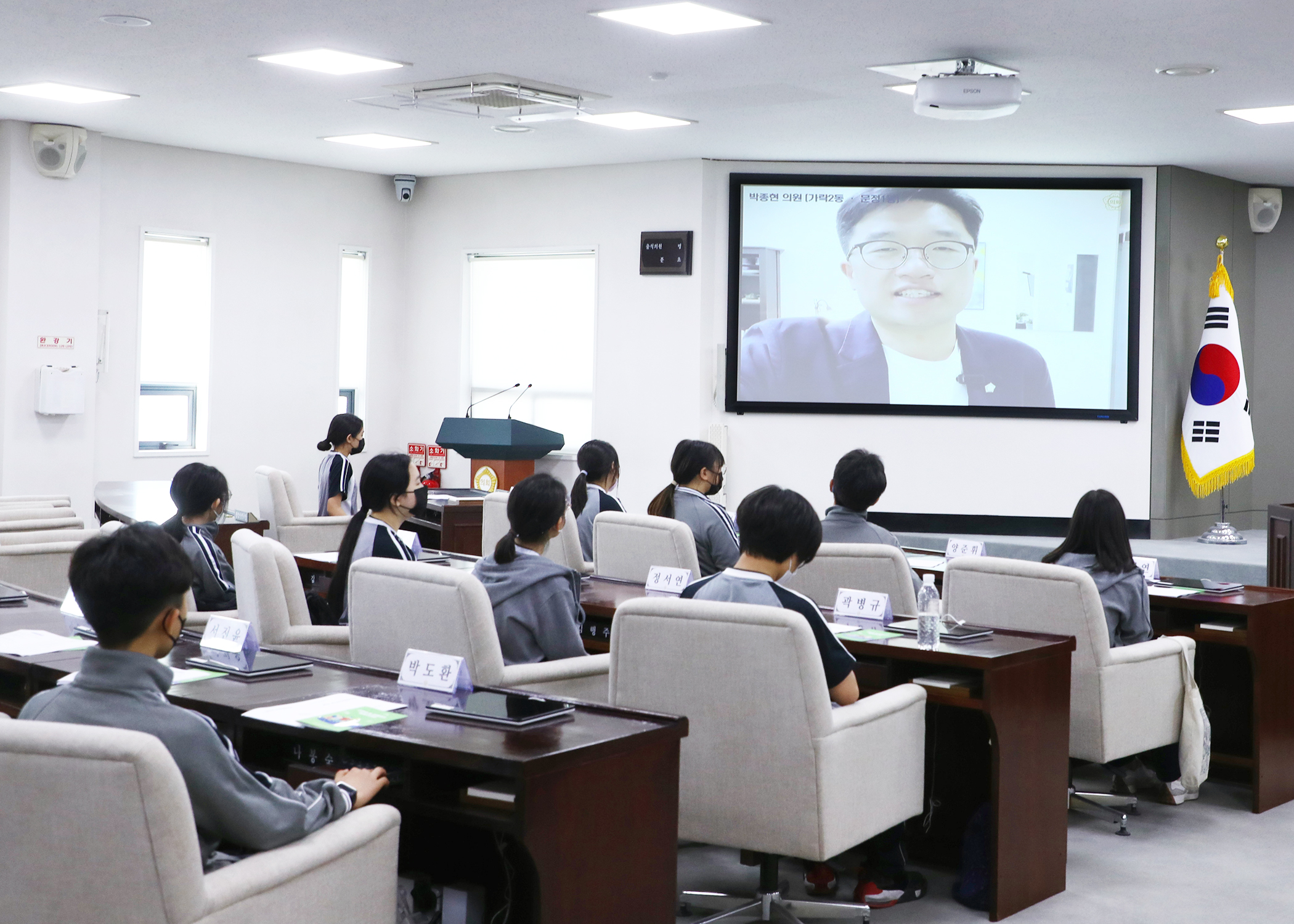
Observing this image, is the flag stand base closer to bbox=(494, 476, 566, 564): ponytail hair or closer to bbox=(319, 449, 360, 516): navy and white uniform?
bbox=(319, 449, 360, 516): navy and white uniform

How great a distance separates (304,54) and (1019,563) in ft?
14.1

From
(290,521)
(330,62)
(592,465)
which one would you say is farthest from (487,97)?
(290,521)

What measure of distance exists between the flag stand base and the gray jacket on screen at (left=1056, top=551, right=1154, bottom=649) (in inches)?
200

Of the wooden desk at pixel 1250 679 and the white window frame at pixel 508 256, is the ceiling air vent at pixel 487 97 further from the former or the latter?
the wooden desk at pixel 1250 679

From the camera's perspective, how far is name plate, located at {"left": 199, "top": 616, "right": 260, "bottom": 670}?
283 centimetres

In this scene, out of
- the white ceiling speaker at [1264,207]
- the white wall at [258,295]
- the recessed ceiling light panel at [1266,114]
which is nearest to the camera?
the recessed ceiling light panel at [1266,114]

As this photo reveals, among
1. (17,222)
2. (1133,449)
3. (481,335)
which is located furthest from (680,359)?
(17,222)

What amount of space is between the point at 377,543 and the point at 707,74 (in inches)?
134

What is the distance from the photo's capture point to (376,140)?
28.1 ft

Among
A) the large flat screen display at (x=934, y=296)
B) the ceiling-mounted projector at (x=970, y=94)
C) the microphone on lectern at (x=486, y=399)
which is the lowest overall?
the microphone on lectern at (x=486, y=399)

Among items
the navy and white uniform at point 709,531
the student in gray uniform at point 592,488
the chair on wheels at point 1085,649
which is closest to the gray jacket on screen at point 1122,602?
the chair on wheels at point 1085,649

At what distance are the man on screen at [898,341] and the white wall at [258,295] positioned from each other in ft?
9.93

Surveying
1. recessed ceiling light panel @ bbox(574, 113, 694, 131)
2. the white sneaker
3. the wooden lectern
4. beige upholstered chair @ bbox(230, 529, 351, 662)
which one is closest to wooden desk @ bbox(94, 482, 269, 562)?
beige upholstered chair @ bbox(230, 529, 351, 662)

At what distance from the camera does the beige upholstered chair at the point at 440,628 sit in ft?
9.96
